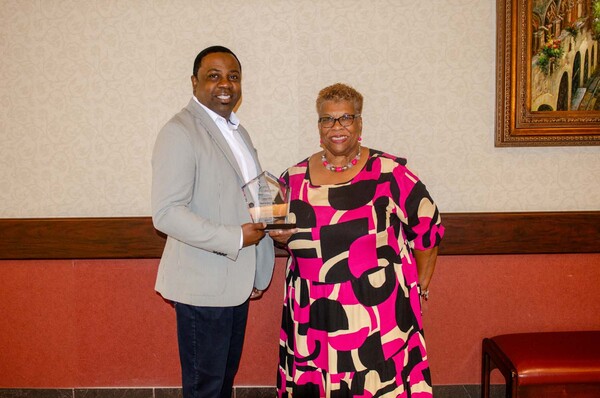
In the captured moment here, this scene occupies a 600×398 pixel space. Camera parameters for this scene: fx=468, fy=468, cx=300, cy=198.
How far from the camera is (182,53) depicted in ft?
8.55

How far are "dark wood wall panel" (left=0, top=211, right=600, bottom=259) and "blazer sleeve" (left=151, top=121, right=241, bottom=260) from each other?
0.87 meters

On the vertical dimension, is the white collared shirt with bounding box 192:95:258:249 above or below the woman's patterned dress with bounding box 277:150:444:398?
above

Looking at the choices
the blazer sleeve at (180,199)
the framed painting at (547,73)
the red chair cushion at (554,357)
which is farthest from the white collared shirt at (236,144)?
the red chair cushion at (554,357)

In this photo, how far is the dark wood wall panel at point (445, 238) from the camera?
2588 millimetres

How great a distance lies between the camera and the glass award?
6.21ft

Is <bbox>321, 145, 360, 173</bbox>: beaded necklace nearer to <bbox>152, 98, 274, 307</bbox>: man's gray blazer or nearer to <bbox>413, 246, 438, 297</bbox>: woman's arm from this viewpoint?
<bbox>152, 98, 274, 307</bbox>: man's gray blazer

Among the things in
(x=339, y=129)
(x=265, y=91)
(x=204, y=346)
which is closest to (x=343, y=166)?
(x=339, y=129)

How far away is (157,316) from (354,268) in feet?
4.49

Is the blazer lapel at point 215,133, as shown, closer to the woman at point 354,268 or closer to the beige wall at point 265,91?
the woman at point 354,268

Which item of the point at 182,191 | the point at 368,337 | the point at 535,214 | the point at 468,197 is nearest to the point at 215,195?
the point at 182,191

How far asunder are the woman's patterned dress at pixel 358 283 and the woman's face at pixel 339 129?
0.14m

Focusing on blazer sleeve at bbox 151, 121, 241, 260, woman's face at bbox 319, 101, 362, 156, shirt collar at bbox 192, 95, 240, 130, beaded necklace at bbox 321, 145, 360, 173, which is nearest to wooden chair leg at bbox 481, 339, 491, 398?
beaded necklace at bbox 321, 145, 360, 173

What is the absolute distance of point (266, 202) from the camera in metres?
1.91

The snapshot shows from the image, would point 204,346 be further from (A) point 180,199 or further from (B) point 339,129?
(B) point 339,129
